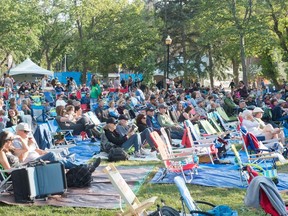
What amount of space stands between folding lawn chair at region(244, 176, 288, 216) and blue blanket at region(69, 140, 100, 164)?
6293 mm

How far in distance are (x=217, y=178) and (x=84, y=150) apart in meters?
4.75

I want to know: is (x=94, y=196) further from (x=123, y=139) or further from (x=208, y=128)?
(x=208, y=128)

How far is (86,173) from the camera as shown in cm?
845

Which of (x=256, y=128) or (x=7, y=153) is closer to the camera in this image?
(x=7, y=153)

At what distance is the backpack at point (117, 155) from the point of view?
11.0 m

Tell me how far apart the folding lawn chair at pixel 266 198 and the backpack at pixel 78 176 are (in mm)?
3528

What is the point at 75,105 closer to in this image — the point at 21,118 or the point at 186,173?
the point at 21,118

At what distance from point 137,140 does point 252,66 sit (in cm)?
4194

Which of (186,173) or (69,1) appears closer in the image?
(186,173)

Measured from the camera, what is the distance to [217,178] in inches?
352

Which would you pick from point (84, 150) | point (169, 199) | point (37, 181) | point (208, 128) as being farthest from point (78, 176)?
point (208, 128)

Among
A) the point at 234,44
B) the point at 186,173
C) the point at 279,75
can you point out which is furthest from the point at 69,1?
the point at 186,173

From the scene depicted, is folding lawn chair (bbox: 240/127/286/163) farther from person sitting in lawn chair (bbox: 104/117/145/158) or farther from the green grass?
person sitting in lawn chair (bbox: 104/117/145/158)

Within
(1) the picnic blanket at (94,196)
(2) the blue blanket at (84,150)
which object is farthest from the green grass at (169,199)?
(2) the blue blanket at (84,150)
